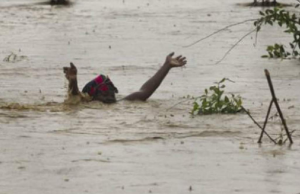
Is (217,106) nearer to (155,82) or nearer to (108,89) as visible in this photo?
(155,82)

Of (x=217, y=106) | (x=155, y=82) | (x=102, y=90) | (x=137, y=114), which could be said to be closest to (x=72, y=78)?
(x=102, y=90)

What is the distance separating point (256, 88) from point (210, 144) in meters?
4.41

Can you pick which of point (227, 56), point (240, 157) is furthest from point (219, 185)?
point (227, 56)

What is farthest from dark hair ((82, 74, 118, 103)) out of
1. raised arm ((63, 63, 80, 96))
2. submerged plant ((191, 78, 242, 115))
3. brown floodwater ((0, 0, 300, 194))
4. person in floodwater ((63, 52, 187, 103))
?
submerged plant ((191, 78, 242, 115))

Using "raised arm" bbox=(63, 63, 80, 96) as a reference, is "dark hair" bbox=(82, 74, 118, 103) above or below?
below

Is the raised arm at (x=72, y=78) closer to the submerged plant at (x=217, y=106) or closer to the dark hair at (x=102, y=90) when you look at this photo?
the dark hair at (x=102, y=90)

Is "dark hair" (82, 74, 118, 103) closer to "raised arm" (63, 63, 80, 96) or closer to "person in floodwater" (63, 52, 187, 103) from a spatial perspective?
"person in floodwater" (63, 52, 187, 103)

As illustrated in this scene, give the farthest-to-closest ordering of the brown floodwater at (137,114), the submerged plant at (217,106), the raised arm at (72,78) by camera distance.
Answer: the raised arm at (72,78) → the submerged plant at (217,106) → the brown floodwater at (137,114)

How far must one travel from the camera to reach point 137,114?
13461 millimetres

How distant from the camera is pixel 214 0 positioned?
28438 millimetres

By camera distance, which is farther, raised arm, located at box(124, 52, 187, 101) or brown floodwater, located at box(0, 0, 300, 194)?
raised arm, located at box(124, 52, 187, 101)

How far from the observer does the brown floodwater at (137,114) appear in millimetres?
9617

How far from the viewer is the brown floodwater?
31.6 ft

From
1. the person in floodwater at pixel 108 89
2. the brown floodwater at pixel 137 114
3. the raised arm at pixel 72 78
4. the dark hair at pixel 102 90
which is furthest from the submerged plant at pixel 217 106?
the raised arm at pixel 72 78
